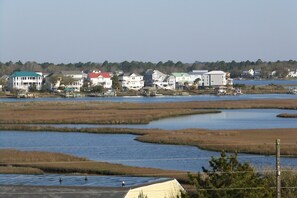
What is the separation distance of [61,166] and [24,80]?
84.9m

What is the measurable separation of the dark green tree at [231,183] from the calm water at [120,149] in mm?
11475

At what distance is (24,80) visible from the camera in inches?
4254

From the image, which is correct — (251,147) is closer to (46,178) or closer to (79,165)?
(79,165)

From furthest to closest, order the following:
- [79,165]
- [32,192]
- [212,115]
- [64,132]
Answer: [212,115] → [64,132] → [79,165] → [32,192]

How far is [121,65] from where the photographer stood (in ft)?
626

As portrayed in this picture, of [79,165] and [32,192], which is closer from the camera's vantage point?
[32,192]

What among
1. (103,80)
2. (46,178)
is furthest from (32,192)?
(103,80)

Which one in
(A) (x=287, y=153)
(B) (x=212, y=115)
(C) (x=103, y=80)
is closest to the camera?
(A) (x=287, y=153)

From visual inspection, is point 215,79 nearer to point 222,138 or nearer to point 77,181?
point 222,138

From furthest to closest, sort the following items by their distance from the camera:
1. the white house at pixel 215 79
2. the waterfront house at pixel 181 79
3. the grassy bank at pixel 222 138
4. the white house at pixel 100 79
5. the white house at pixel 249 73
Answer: the white house at pixel 249 73
the waterfront house at pixel 181 79
the white house at pixel 215 79
the white house at pixel 100 79
the grassy bank at pixel 222 138

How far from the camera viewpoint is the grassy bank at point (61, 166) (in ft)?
76.1

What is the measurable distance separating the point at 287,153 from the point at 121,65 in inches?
6446

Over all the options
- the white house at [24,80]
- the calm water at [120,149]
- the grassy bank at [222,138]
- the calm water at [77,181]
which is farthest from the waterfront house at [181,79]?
the calm water at [77,181]

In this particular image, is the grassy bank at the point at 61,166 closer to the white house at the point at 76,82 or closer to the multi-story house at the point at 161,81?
the white house at the point at 76,82
